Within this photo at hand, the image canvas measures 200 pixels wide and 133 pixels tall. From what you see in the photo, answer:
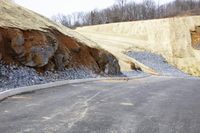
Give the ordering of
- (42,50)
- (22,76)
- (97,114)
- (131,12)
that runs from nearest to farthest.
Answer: (97,114)
(22,76)
(42,50)
(131,12)

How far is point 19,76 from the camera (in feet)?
56.7

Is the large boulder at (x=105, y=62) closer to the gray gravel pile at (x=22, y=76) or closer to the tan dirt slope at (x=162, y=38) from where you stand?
the gray gravel pile at (x=22, y=76)

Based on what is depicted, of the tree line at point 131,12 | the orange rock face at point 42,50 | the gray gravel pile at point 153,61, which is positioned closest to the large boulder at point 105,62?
the orange rock face at point 42,50

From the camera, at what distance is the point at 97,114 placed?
10.0 metres

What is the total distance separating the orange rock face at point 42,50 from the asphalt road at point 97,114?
5236mm

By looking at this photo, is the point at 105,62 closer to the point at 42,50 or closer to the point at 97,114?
the point at 42,50

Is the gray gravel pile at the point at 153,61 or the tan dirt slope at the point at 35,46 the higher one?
the tan dirt slope at the point at 35,46

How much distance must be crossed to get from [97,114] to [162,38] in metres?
52.1

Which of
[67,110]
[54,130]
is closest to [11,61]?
[67,110]

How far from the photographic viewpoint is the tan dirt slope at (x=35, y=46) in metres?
18.8

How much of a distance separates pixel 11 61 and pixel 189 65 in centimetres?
3473

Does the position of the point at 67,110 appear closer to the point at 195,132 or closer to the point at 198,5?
the point at 195,132

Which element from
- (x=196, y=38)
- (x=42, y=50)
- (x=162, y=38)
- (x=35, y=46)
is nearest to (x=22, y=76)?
(x=35, y=46)

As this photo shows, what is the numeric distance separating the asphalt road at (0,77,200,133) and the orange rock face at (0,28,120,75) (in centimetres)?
524
